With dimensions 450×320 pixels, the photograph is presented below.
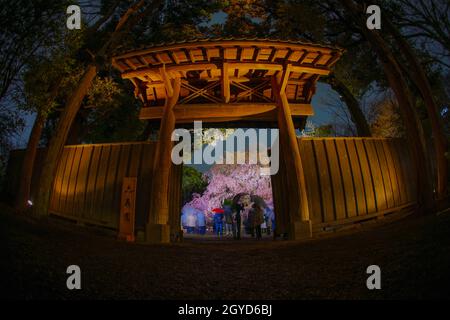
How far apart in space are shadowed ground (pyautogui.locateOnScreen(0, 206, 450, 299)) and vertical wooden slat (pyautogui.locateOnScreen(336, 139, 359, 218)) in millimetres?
3483

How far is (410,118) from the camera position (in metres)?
9.13

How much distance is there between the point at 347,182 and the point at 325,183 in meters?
0.66

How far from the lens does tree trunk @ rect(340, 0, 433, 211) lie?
8695mm

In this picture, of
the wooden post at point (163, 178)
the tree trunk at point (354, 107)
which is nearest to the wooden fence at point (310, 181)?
the wooden post at point (163, 178)

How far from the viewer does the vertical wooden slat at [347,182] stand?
9680 millimetres

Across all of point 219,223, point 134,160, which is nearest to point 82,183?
point 134,160

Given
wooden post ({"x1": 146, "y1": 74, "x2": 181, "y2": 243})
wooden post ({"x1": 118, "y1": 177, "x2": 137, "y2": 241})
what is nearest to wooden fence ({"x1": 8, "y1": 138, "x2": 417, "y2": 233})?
wooden post ({"x1": 118, "y1": 177, "x2": 137, "y2": 241})

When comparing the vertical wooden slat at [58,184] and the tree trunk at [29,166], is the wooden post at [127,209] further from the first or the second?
the tree trunk at [29,166]

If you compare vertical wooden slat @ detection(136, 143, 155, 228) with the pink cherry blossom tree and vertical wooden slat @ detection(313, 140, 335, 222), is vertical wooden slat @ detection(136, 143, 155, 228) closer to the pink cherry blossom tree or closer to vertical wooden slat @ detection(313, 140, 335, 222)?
vertical wooden slat @ detection(313, 140, 335, 222)

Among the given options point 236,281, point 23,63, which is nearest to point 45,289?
point 236,281

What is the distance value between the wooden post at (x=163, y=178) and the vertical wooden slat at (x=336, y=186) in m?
4.60

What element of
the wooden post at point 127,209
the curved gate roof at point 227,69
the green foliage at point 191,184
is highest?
the green foliage at point 191,184

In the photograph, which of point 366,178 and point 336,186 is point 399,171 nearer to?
point 366,178

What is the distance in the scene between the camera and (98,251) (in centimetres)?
600
